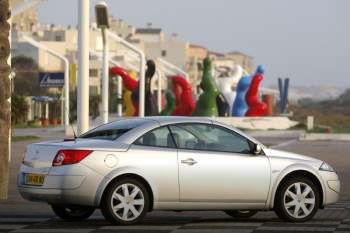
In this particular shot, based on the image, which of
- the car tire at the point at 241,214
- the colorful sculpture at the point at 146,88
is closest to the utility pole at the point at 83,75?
the car tire at the point at 241,214

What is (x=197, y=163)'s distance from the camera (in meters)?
14.1

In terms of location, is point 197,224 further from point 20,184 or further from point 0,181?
point 0,181

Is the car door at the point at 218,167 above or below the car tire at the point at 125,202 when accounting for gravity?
above

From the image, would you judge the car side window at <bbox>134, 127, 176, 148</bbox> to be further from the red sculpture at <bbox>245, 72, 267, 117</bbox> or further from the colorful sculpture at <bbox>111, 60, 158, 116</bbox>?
the red sculpture at <bbox>245, 72, 267, 117</bbox>

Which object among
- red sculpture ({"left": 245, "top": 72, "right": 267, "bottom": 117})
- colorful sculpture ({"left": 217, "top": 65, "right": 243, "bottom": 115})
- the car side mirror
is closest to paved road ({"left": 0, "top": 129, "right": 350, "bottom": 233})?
the car side mirror

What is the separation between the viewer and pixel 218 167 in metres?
14.2

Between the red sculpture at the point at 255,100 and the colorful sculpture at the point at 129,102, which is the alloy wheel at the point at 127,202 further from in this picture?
the colorful sculpture at the point at 129,102

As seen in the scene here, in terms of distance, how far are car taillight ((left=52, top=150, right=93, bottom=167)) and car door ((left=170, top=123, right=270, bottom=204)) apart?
48.5 inches

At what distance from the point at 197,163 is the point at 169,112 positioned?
52.6 m

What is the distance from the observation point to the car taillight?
13656mm

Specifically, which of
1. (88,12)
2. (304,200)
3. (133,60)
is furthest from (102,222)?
(133,60)

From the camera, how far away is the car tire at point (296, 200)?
47.5ft

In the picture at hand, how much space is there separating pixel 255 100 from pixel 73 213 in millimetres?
52401

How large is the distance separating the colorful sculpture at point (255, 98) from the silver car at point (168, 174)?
50991 mm
